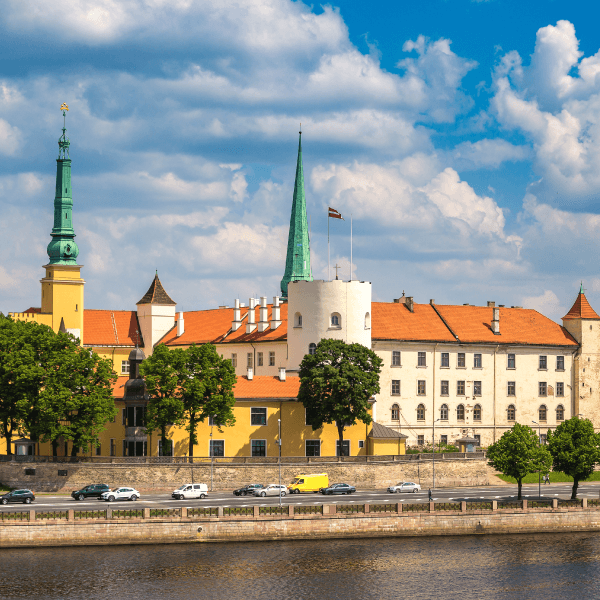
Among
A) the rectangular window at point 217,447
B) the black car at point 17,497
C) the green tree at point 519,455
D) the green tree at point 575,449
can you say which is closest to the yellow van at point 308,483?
the rectangular window at point 217,447

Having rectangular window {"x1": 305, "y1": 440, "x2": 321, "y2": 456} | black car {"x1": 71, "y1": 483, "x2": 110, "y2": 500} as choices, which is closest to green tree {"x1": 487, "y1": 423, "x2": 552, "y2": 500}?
rectangular window {"x1": 305, "y1": 440, "x2": 321, "y2": 456}

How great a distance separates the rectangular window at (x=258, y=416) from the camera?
9625 cm

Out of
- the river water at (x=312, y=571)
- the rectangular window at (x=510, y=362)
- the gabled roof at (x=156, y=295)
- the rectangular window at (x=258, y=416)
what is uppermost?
the gabled roof at (x=156, y=295)

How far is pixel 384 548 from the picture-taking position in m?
68.9

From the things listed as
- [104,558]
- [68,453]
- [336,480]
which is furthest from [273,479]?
[104,558]

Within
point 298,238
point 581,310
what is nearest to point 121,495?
point 581,310

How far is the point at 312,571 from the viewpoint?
205 ft

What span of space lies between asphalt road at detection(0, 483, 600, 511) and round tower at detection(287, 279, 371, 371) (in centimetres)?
1838

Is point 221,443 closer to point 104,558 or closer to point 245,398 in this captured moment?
point 245,398

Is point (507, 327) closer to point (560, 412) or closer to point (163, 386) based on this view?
point (560, 412)

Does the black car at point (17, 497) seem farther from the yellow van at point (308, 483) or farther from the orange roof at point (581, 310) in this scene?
the orange roof at point (581, 310)

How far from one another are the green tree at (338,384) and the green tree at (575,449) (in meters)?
16.3

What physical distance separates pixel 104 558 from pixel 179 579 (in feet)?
21.1

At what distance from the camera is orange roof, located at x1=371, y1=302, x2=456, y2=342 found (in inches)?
4377
